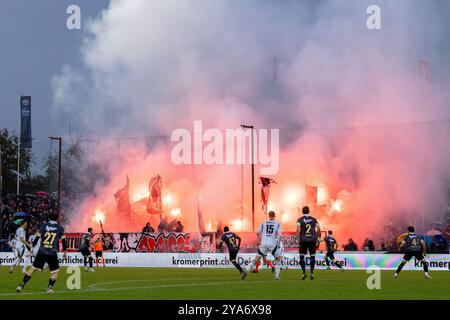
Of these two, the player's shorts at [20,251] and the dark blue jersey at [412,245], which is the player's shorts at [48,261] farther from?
the player's shorts at [20,251]

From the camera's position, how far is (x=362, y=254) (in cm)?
5078

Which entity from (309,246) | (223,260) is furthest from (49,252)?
(223,260)

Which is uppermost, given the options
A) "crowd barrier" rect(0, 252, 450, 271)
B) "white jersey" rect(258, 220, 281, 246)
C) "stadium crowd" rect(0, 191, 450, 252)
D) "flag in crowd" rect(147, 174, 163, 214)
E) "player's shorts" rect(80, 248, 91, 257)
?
"flag in crowd" rect(147, 174, 163, 214)

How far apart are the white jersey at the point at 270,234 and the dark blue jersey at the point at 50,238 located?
10.2 m

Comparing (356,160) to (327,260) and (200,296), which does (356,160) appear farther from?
(200,296)

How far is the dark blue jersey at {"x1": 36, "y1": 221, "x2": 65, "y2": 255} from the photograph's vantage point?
83.4ft

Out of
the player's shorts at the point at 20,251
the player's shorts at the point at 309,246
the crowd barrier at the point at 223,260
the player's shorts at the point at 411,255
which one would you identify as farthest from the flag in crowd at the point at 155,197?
the player's shorts at the point at 309,246

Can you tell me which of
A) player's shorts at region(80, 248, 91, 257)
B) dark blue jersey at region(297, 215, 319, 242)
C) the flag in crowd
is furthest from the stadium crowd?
dark blue jersey at region(297, 215, 319, 242)

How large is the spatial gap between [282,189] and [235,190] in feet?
21.2

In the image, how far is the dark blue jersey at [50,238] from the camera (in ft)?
83.4

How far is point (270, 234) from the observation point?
110 ft

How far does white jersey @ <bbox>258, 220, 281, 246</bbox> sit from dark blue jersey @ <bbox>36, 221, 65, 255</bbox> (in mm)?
10245

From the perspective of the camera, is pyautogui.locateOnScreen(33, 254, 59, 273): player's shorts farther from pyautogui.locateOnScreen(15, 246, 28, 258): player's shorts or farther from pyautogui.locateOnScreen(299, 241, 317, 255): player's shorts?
pyautogui.locateOnScreen(15, 246, 28, 258): player's shorts
